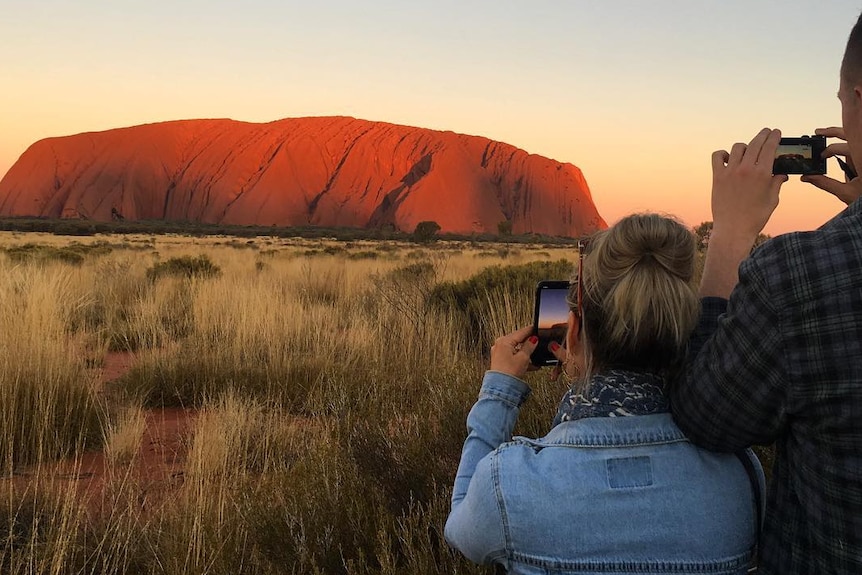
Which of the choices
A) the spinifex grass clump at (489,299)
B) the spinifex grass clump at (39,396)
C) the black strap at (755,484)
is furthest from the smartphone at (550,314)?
the spinifex grass clump at (489,299)

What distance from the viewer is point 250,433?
3.94 metres

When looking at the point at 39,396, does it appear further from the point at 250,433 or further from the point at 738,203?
the point at 738,203

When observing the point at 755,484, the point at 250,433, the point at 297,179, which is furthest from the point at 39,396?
the point at 297,179

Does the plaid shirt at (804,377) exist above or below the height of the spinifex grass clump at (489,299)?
above

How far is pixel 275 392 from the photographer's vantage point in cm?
517

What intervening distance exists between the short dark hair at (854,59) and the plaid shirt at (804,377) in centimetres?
22

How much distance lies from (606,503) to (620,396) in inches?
7.7

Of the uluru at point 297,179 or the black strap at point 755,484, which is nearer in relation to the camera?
the black strap at point 755,484

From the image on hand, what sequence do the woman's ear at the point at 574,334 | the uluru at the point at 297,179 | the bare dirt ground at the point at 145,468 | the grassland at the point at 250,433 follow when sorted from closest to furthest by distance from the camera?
the woman's ear at the point at 574,334 < the grassland at the point at 250,433 < the bare dirt ground at the point at 145,468 < the uluru at the point at 297,179

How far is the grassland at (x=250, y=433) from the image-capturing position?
2.33 m

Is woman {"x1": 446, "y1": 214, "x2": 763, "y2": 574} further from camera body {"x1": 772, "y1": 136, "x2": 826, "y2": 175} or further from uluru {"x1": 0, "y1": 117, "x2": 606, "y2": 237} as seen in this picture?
uluru {"x1": 0, "y1": 117, "x2": 606, "y2": 237}

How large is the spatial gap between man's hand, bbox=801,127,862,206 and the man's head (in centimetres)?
22

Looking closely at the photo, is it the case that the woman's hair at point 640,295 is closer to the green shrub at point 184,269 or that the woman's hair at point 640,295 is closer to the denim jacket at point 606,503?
the denim jacket at point 606,503

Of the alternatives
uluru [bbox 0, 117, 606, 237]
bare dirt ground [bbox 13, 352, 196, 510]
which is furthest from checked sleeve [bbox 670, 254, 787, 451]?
uluru [bbox 0, 117, 606, 237]
